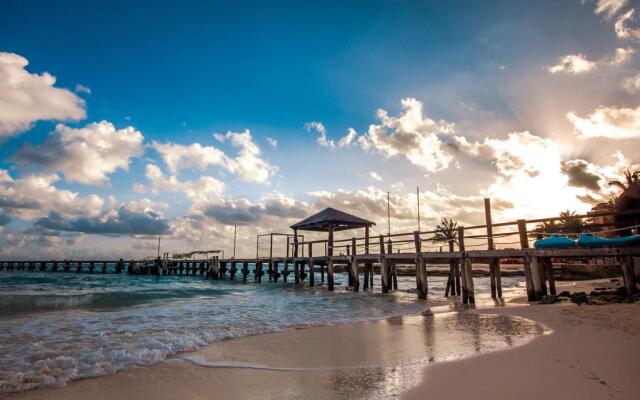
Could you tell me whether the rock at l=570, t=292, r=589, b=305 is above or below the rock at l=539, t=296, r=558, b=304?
above

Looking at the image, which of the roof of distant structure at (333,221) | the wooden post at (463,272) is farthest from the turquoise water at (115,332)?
the roof of distant structure at (333,221)

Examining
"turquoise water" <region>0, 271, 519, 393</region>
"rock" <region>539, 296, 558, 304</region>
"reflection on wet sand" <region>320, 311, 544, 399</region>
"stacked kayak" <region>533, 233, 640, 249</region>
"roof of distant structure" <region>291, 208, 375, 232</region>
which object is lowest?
"turquoise water" <region>0, 271, 519, 393</region>

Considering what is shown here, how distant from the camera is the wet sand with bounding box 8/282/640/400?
386cm

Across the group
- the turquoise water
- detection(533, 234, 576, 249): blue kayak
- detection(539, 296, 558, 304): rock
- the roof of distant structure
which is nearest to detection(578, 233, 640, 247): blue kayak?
detection(533, 234, 576, 249): blue kayak

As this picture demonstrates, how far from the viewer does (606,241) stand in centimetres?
1000

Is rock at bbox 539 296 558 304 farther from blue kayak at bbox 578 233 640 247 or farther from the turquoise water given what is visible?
the turquoise water

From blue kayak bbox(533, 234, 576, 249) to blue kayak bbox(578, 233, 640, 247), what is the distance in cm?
28

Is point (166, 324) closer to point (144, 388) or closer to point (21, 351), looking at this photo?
point (21, 351)

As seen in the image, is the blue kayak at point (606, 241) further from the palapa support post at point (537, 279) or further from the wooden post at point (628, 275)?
the palapa support post at point (537, 279)

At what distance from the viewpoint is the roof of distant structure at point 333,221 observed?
2366 centimetres

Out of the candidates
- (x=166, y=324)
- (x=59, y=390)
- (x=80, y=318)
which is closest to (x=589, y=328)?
(x=59, y=390)

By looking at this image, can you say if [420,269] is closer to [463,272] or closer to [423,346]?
[463,272]

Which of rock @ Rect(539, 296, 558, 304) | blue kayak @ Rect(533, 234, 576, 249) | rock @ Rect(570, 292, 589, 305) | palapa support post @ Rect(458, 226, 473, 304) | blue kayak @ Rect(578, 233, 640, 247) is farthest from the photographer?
palapa support post @ Rect(458, 226, 473, 304)

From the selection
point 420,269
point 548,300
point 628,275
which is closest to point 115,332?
point 420,269
